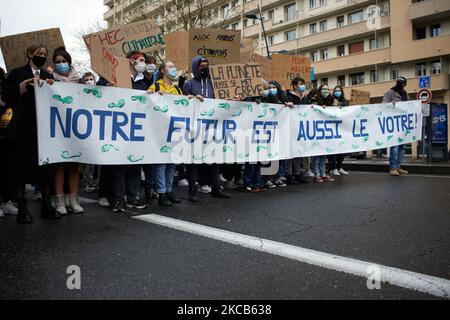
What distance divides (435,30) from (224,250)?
3478 centimetres

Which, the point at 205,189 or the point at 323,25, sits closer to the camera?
the point at 205,189

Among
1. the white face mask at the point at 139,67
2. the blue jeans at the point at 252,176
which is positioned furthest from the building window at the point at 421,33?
the white face mask at the point at 139,67

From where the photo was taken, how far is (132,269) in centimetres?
267

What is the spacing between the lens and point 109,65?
4.96 meters

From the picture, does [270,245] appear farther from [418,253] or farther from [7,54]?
[7,54]

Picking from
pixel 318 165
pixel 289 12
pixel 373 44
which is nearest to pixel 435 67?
pixel 373 44

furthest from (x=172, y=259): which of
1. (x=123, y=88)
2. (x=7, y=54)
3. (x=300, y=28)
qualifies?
(x=300, y=28)

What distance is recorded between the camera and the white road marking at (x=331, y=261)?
230 centimetres

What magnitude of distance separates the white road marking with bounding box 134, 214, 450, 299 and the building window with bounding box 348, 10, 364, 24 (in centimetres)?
3724

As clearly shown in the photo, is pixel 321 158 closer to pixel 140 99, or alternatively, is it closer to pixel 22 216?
pixel 140 99

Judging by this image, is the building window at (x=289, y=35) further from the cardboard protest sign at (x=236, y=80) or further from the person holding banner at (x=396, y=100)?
the cardboard protest sign at (x=236, y=80)

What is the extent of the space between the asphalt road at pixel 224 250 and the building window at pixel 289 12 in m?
40.5

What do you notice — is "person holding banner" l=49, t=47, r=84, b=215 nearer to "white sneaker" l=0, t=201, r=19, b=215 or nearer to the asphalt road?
the asphalt road

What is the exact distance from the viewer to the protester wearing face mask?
8.05 meters
